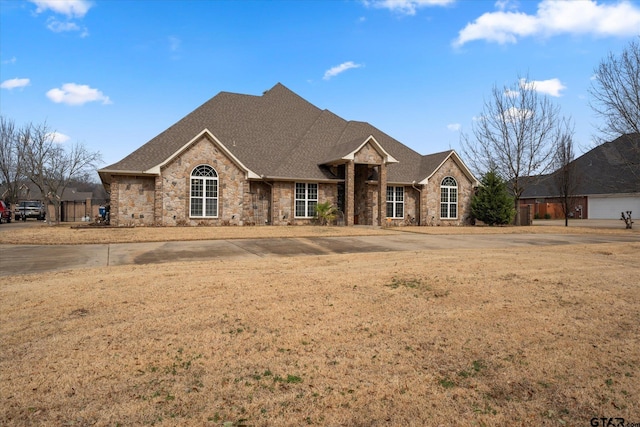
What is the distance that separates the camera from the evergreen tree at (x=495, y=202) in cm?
2812

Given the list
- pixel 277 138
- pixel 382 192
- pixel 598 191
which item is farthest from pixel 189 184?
pixel 598 191

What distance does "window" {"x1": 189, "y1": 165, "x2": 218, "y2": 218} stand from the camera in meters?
23.4

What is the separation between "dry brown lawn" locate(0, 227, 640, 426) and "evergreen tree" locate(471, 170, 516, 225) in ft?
68.8

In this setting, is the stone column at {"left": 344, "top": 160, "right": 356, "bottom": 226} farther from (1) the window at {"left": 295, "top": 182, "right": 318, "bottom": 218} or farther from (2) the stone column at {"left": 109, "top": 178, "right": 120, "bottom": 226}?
(2) the stone column at {"left": 109, "top": 178, "right": 120, "bottom": 226}

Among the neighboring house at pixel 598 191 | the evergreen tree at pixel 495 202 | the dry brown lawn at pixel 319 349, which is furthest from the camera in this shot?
the neighboring house at pixel 598 191

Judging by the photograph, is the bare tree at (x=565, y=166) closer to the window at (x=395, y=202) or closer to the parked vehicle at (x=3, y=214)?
the window at (x=395, y=202)

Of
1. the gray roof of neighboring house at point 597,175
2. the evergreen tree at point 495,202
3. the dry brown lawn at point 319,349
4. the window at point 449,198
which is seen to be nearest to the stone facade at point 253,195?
the window at point 449,198

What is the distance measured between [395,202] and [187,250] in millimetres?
18092

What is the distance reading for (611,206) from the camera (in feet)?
149

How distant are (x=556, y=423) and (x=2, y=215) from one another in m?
41.6

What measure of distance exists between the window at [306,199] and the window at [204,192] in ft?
16.8

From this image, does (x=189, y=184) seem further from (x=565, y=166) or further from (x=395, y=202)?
(x=565, y=166)

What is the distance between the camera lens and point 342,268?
31.5 feet

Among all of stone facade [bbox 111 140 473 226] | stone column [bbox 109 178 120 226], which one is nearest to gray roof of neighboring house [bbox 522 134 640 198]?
stone facade [bbox 111 140 473 226]
